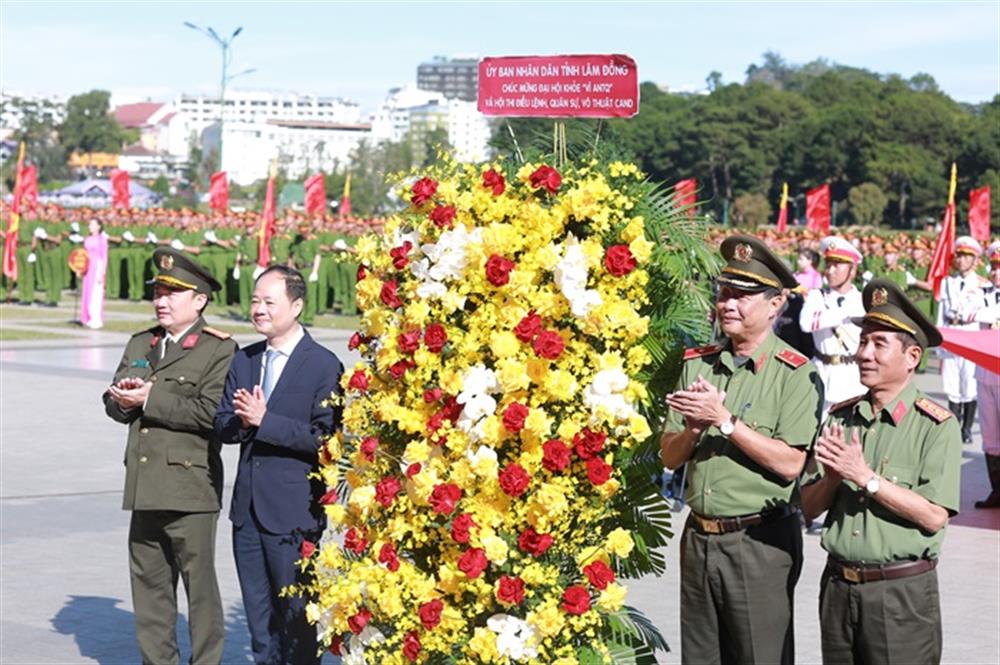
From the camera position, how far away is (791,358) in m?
5.46

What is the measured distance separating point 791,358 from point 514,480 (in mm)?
972

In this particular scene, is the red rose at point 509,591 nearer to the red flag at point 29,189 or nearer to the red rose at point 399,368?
the red rose at point 399,368

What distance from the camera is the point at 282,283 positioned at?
258 inches

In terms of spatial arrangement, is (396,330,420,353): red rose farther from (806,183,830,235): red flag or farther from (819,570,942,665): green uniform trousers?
(806,183,830,235): red flag

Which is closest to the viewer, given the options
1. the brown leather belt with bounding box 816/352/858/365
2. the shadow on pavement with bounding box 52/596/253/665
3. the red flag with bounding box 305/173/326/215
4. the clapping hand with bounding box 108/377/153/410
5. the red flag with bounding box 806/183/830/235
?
the clapping hand with bounding box 108/377/153/410

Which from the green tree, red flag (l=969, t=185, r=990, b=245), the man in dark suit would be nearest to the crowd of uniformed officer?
red flag (l=969, t=185, r=990, b=245)

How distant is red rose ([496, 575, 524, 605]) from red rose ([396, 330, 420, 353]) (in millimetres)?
792

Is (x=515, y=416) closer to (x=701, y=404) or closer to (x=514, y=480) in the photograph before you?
(x=514, y=480)

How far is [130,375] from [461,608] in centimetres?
211

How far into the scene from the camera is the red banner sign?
19.0 feet

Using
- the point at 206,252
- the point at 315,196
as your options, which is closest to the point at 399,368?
the point at 206,252

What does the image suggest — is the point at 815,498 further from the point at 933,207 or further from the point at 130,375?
the point at 933,207

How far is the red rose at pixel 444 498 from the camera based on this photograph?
17.6 ft

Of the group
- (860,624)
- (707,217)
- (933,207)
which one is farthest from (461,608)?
(933,207)
